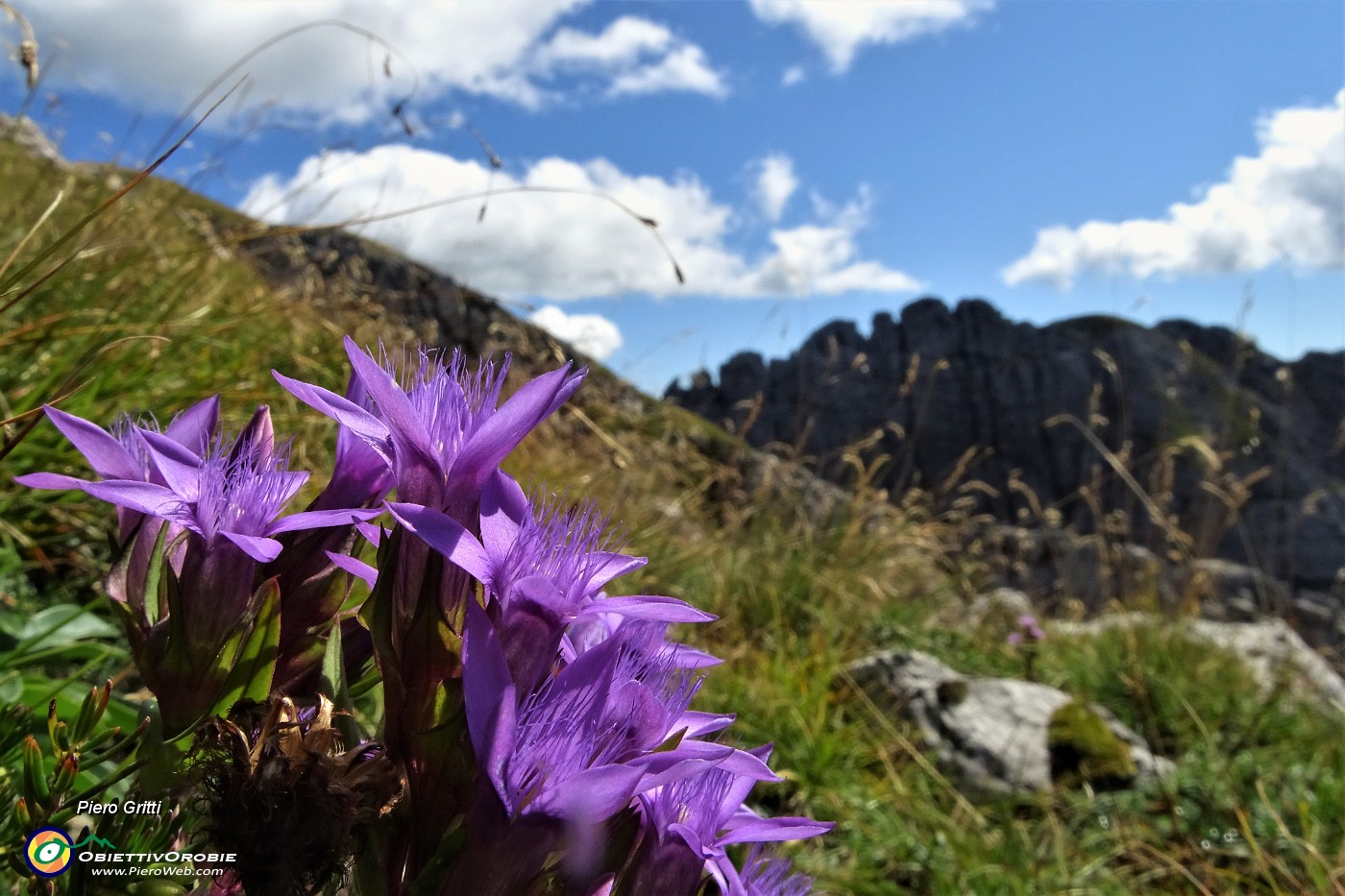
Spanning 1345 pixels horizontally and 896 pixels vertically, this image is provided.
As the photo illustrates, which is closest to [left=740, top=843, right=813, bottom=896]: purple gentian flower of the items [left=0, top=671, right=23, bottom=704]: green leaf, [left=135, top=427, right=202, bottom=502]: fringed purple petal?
[left=135, top=427, right=202, bottom=502]: fringed purple petal

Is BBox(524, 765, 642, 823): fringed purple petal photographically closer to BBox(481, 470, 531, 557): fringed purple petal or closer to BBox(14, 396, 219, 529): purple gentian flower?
BBox(481, 470, 531, 557): fringed purple petal

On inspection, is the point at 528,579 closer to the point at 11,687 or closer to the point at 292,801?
the point at 292,801

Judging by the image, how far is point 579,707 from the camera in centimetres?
61

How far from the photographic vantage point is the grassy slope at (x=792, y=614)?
2.73 metres

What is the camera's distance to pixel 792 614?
5.61 m

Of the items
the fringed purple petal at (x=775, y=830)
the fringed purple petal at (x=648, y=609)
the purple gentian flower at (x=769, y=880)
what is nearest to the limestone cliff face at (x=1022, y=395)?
the purple gentian flower at (x=769, y=880)

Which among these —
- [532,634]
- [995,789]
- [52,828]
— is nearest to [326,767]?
[532,634]

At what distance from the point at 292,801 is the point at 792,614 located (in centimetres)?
518

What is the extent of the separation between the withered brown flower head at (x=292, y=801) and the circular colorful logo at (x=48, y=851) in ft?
0.71

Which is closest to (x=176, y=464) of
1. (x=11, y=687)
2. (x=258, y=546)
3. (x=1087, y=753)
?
(x=258, y=546)

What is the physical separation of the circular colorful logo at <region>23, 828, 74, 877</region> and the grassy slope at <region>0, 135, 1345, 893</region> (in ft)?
2.62

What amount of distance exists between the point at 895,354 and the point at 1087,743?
264 feet

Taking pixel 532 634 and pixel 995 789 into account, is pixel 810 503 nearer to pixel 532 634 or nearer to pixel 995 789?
pixel 995 789

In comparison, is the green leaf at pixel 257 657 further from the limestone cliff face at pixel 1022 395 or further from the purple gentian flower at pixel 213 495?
the limestone cliff face at pixel 1022 395
